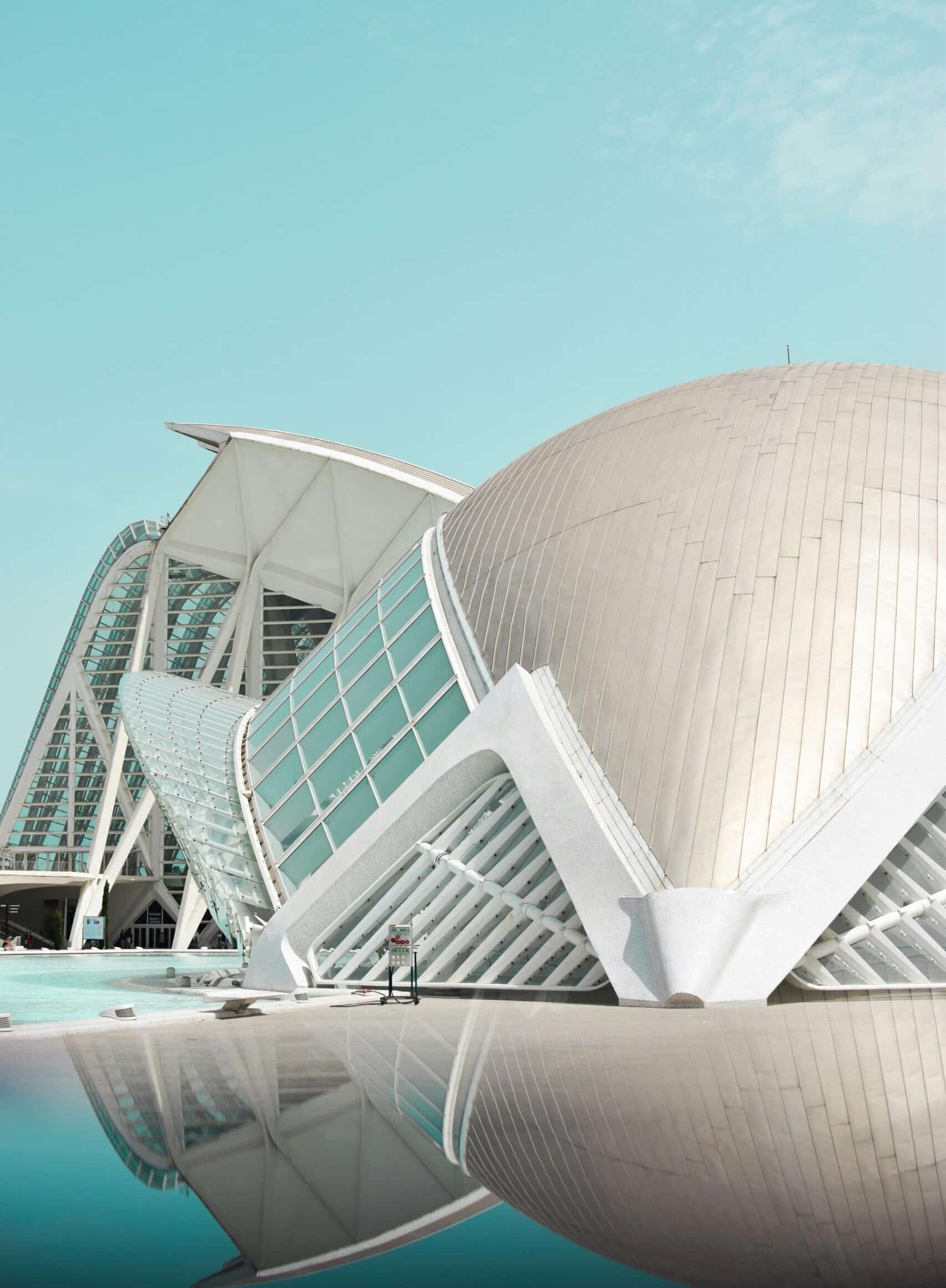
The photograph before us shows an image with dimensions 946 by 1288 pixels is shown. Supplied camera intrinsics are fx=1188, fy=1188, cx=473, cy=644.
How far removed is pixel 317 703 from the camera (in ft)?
81.5

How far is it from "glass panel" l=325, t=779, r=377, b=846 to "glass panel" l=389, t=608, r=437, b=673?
8.97ft

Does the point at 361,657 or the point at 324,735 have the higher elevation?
the point at 361,657

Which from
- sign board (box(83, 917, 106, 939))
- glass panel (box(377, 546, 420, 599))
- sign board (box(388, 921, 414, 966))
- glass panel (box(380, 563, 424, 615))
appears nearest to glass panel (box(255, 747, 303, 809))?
glass panel (box(380, 563, 424, 615))

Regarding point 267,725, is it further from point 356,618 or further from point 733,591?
point 733,591

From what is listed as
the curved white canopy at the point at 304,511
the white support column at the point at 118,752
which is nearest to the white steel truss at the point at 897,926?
the curved white canopy at the point at 304,511

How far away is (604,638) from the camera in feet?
63.7

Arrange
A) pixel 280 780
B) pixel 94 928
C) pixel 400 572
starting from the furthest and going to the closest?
1. pixel 94 928
2. pixel 400 572
3. pixel 280 780

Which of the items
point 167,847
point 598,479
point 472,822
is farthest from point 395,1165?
point 167,847

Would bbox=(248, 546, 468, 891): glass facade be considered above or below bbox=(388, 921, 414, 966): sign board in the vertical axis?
above

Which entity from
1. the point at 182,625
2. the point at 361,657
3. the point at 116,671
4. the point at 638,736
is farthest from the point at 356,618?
the point at 116,671

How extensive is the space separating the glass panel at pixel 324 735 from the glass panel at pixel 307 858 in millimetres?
1990

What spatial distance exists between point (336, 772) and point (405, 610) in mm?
3843

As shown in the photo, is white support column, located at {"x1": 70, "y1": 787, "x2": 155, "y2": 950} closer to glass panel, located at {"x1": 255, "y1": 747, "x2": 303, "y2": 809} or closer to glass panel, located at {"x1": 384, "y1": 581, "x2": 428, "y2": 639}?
glass panel, located at {"x1": 255, "y1": 747, "x2": 303, "y2": 809}

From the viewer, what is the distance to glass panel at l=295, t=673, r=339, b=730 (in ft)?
80.3
